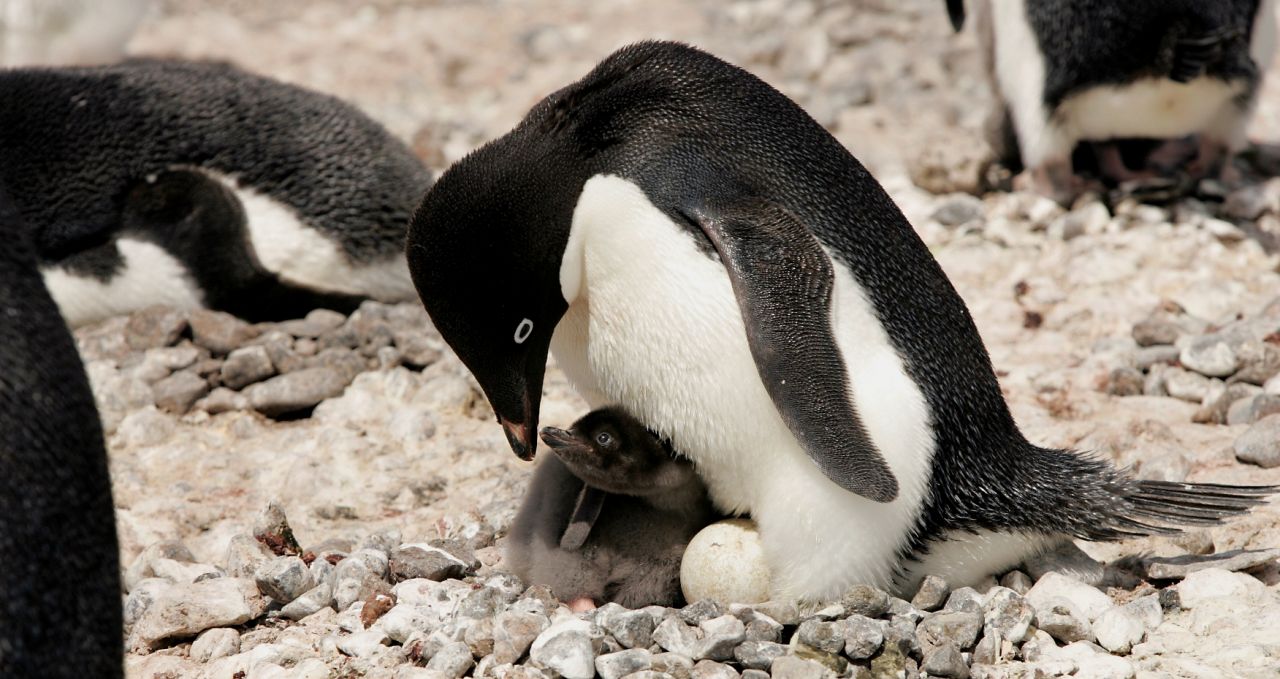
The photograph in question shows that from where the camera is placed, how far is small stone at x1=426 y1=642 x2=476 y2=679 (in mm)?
2424

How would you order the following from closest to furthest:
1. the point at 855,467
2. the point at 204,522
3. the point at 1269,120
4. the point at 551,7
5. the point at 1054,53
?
the point at 855,467 → the point at 204,522 → the point at 1054,53 → the point at 1269,120 → the point at 551,7

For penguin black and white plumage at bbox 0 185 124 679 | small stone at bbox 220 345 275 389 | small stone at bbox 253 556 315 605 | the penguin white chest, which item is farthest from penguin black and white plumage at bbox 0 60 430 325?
penguin black and white plumage at bbox 0 185 124 679

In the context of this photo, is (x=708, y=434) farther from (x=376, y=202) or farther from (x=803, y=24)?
(x=803, y=24)

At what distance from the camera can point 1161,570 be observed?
2746 mm

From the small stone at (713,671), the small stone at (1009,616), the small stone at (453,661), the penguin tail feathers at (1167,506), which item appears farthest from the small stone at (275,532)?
the penguin tail feathers at (1167,506)

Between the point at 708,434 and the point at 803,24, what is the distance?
517cm

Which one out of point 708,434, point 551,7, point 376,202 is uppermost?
point 708,434

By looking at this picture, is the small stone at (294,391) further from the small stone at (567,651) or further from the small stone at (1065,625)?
the small stone at (1065,625)

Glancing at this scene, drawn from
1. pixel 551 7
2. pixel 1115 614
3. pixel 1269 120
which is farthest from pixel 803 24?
pixel 1115 614

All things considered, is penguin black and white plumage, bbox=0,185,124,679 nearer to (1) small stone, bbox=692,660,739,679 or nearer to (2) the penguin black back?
(1) small stone, bbox=692,660,739,679

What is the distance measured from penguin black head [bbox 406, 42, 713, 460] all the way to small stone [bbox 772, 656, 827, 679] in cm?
73

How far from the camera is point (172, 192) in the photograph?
4.56 meters

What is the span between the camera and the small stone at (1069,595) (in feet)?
8.42

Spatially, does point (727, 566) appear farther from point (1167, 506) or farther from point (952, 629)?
point (1167, 506)
